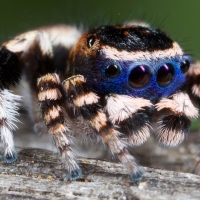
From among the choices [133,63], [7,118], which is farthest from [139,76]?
[7,118]

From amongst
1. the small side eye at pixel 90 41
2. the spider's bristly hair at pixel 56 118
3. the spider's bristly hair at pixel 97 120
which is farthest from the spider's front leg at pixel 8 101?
the small side eye at pixel 90 41

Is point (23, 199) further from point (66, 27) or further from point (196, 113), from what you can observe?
point (66, 27)

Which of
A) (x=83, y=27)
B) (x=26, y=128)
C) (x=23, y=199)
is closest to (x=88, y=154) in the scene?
(x=26, y=128)

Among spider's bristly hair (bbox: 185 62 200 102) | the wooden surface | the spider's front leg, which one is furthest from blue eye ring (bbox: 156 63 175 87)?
the spider's front leg

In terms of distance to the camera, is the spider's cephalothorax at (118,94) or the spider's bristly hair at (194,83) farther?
the spider's bristly hair at (194,83)

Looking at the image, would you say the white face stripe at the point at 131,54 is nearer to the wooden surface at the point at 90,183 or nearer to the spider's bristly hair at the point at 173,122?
the spider's bristly hair at the point at 173,122

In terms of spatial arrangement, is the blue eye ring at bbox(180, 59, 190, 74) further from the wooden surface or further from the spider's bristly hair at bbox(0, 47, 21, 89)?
the spider's bristly hair at bbox(0, 47, 21, 89)
